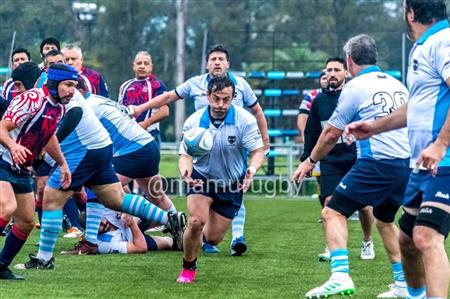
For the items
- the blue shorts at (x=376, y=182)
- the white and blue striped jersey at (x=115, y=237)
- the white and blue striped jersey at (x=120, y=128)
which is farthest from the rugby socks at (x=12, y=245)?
the blue shorts at (x=376, y=182)

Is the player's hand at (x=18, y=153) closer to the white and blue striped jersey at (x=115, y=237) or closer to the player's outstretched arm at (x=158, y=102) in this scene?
the white and blue striped jersey at (x=115, y=237)

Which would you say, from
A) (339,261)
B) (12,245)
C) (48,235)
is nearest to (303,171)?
(339,261)

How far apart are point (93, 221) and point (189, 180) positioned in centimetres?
271

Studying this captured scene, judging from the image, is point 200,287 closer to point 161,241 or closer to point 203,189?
point 203,189

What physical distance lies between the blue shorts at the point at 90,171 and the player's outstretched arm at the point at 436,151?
14.5 feet

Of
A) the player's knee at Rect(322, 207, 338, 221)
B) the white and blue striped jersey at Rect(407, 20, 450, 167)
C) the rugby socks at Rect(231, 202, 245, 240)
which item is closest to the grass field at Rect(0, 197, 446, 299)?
the rugby socks at Rect(231, 202, 245, 240)

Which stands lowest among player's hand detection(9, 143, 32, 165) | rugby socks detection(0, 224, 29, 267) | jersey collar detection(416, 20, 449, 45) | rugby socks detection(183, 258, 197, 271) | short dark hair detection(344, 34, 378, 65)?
rugby socks detection(183, 258, 197, 271)

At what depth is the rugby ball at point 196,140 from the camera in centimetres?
947

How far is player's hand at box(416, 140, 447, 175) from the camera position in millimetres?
6586

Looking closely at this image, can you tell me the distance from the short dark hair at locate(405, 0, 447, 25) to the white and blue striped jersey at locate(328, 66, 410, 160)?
1.65 metres

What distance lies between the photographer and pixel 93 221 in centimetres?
1152

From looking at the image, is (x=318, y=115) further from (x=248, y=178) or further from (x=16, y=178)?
(x=16, y=178)

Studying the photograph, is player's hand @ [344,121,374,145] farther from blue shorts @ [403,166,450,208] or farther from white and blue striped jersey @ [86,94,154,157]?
white and blue striped jersey @ [86,94,154,157]

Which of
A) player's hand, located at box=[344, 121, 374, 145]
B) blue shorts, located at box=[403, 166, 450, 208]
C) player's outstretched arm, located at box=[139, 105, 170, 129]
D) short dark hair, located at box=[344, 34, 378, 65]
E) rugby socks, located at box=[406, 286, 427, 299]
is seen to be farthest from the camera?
player's outstretched arm, located at box=[139, 105, 170, 129]
